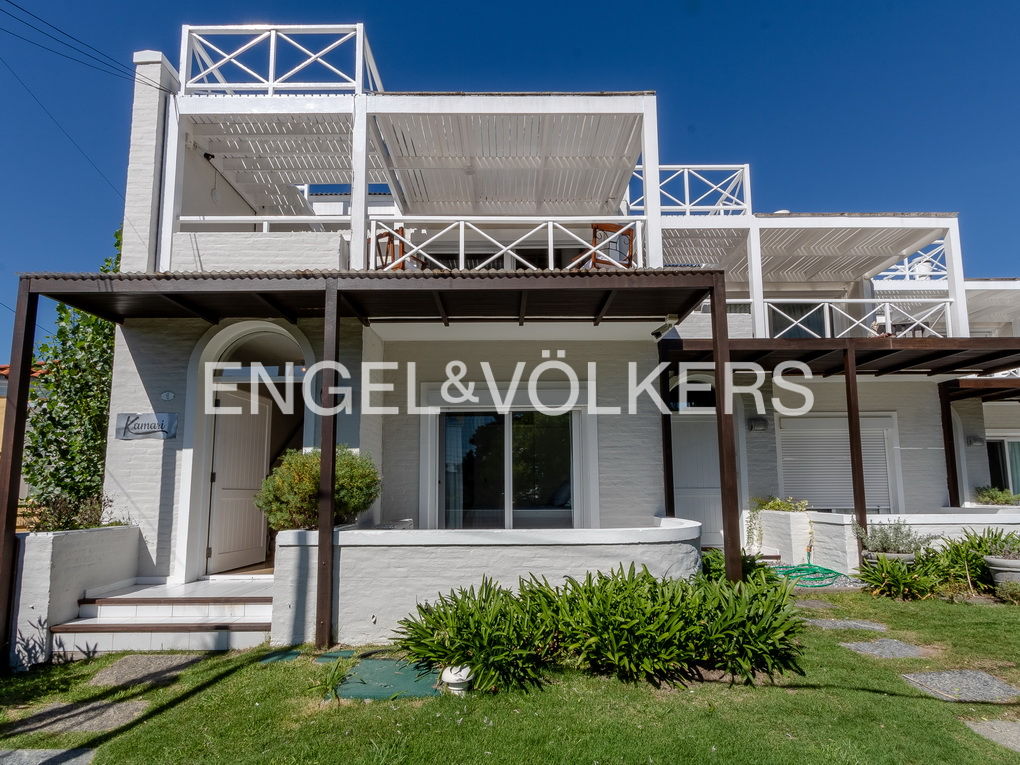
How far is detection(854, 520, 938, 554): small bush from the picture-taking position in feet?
29.3

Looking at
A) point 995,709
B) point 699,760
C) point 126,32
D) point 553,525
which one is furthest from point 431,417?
point 126,32

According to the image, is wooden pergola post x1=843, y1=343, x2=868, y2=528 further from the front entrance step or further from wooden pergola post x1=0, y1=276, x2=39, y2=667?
wooden pergola post x1=0, y1=276, x2=39, y2=667

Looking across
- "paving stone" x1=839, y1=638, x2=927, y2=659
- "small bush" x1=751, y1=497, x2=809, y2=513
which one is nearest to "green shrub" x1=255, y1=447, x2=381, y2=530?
"paving stone" x1=839, y1=638, x2=927, y2=659

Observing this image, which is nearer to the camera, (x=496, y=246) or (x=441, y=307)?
(x=441, y=307)

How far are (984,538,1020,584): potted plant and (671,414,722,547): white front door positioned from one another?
375cm

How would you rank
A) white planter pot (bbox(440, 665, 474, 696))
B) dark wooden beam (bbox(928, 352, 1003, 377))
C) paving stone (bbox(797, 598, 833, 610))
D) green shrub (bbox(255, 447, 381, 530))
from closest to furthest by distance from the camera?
white planter pot (bbox(440, 665, 474, 696)), green shrub (bbox(255, 447, 381, 530)), paving stone (bbox(797, 598, 833, 610)), dark wooden beam (bbox(928, 352, 1003, 377))

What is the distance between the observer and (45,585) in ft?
19.6

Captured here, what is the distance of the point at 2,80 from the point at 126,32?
2094 millimetres

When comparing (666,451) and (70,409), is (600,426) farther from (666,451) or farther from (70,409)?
(70,409)

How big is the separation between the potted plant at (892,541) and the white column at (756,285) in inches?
130

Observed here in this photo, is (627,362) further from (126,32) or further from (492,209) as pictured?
(126,32)

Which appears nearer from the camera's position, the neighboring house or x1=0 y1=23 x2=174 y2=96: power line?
the neighboring house

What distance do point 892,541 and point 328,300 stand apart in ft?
26.6

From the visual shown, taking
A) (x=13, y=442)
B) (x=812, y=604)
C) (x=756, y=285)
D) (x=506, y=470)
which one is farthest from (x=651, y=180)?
(x=13, y=442)
